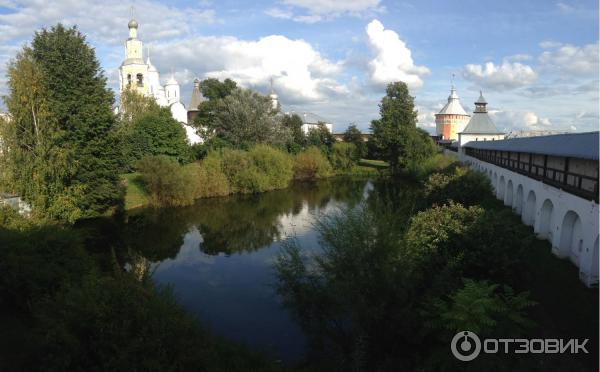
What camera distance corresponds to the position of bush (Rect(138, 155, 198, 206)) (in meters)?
31.4

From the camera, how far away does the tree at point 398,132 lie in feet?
166

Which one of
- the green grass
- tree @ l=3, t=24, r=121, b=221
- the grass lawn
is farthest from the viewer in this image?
the grass lawn

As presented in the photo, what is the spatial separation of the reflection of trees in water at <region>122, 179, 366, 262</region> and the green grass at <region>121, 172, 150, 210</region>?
62.4 inches

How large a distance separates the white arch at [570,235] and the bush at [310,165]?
3692cm

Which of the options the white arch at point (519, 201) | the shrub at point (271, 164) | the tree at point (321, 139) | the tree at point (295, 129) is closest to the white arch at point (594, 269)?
the white arch at point (519, 201)

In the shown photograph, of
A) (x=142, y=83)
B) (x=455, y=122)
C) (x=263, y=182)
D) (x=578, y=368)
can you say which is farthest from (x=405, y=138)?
(x=578, y=368)

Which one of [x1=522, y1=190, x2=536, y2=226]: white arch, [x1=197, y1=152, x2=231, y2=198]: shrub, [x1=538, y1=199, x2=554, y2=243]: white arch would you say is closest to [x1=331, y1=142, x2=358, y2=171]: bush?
[x1=197, y1=152, x2=231, y2=198]: shrub

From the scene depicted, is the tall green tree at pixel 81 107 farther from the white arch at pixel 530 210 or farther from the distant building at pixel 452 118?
the distant building at pixel 452 118

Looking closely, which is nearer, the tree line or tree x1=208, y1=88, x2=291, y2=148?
the tree line

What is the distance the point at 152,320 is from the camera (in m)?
7.34

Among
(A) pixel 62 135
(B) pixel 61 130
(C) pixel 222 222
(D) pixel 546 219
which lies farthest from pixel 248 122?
(D) pixel 546 219

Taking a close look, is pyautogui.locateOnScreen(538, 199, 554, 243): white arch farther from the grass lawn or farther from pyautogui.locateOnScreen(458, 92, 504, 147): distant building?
the grass lawn

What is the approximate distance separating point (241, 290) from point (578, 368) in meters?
10.7

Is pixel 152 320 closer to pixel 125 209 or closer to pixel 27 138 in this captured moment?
pixel 27 138
